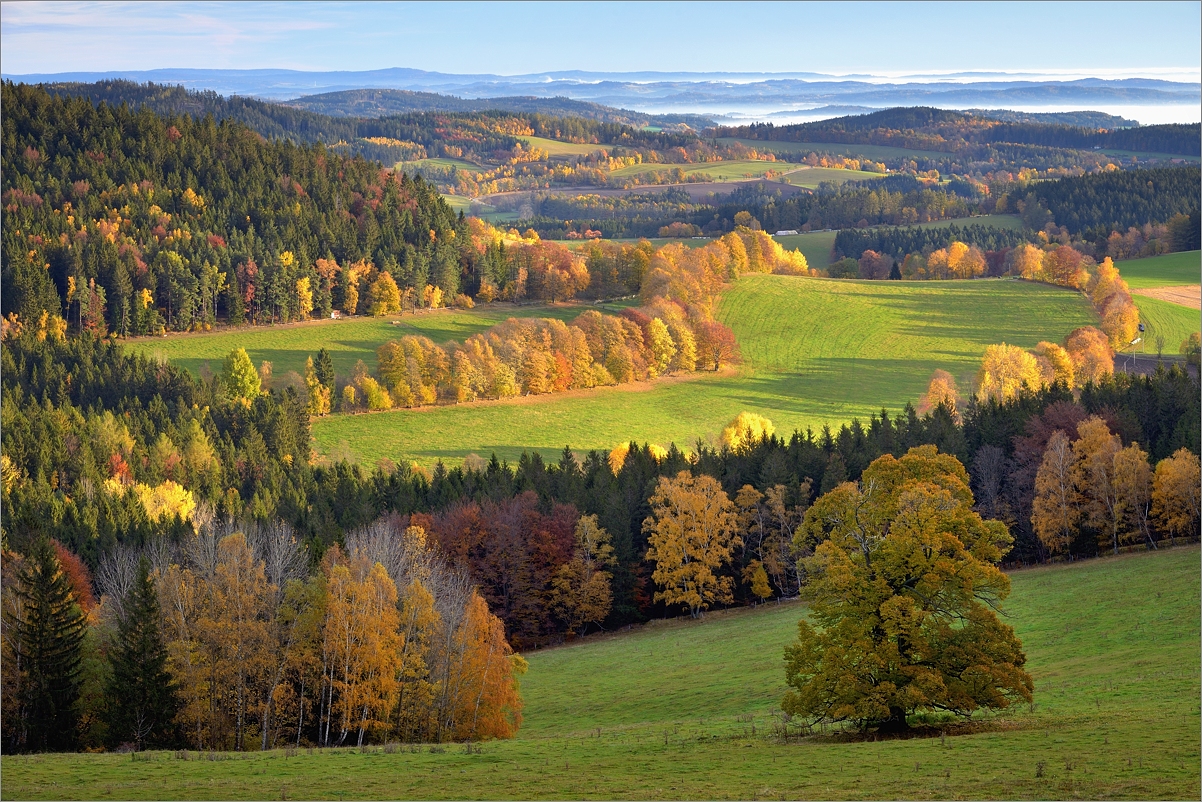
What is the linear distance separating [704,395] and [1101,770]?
379 feet

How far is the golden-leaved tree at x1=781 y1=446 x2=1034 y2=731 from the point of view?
36.3 m

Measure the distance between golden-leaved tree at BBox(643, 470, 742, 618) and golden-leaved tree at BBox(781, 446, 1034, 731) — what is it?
39303 mm

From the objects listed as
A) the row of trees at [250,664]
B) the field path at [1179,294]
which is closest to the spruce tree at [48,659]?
the row of trees at [250,664]

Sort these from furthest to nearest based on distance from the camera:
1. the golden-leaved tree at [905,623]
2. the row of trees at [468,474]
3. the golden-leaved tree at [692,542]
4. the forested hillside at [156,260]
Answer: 1. the forested hillside at [156,260]
2. the row of trees at [468,474]
3. the golden-leaved tree at [692,542]
4. the golden-leaved tree at [905,623]

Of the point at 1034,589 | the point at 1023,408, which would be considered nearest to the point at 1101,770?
the point at 1034,589

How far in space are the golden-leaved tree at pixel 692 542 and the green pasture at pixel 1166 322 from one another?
90.4 m

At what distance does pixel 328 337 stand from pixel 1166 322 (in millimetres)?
107912

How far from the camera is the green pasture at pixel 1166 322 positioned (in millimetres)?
151625

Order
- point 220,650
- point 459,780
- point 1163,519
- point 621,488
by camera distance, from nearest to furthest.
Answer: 1. point 459,780
2. point 220,650
3. point 1163,519
4. point 621,488

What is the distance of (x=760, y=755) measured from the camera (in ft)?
112

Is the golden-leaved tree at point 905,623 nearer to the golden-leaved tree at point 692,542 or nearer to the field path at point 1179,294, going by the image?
the golden-leaved tree at point 692,542

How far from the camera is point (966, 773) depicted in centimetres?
2898

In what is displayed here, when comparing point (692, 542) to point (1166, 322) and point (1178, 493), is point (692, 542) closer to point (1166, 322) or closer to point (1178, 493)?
point (1178, 493)

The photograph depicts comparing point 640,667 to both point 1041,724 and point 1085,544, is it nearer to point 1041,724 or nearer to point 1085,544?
point 1041,724
